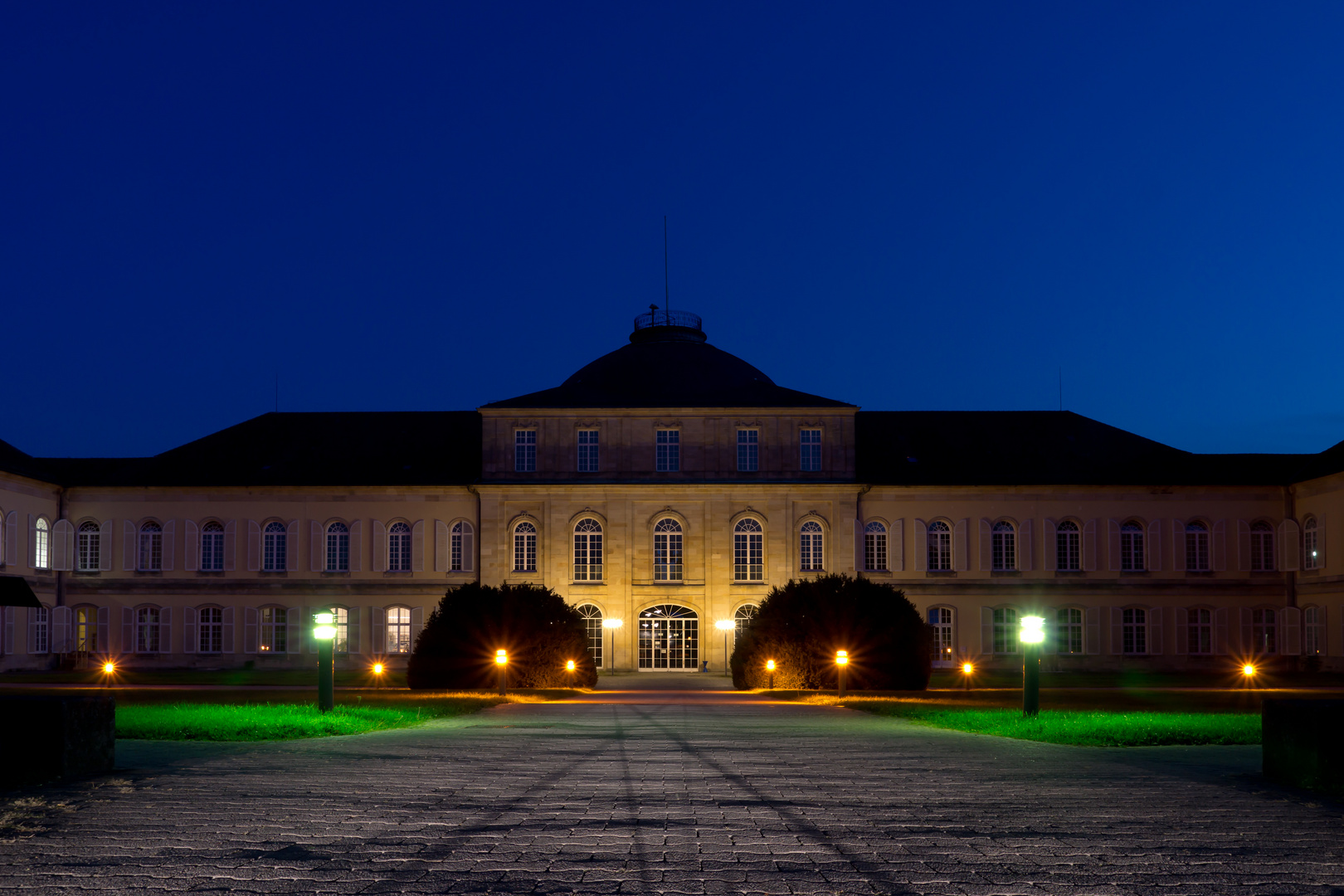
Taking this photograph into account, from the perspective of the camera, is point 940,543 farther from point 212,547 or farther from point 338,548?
point 212,547

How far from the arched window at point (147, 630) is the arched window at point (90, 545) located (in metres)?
2.65

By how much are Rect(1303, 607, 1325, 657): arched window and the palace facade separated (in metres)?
0.16

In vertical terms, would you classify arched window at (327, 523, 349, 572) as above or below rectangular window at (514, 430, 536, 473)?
below

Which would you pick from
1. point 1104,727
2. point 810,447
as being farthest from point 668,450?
point 1104,727

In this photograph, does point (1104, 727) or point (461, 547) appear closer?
point (1104, 727)

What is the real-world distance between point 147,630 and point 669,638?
20364mm

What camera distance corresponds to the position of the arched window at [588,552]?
5047 cm

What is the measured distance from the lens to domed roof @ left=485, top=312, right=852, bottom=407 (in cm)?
5059

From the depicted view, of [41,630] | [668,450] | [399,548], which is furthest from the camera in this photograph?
[399,548]

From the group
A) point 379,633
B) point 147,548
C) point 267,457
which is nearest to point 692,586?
point 379,633

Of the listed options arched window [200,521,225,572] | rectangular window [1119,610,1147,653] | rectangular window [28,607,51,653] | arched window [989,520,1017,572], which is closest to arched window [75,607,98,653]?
rectangular window [28,607,51,653]

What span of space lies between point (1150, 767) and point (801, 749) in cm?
385

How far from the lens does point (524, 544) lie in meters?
50.8

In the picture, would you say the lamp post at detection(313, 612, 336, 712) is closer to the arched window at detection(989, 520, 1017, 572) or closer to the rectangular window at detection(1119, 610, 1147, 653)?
the arched window at detection(989, 520, 1017, 572)
